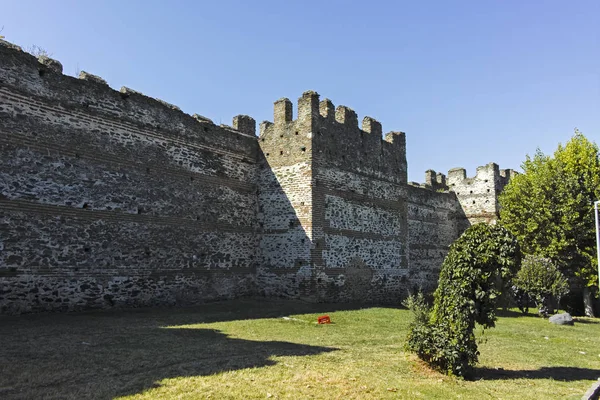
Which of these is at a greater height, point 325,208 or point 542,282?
point 325,208

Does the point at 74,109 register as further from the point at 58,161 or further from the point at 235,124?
the point at 235,124

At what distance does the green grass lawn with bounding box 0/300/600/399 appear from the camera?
629 cm

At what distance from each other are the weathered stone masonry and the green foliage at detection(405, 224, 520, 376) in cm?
955

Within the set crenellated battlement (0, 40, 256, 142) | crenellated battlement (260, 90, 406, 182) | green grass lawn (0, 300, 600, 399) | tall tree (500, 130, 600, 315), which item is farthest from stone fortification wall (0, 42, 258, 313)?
tall tree (500, 130, 600, 315)

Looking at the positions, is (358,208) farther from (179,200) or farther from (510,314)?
(510,314)

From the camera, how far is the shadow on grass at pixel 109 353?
6.11 m

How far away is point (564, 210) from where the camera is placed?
21812 mm

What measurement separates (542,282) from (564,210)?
4.61 m

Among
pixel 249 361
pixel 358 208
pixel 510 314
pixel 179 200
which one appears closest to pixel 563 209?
pixel 510 314

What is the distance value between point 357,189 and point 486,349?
10815 millimetres

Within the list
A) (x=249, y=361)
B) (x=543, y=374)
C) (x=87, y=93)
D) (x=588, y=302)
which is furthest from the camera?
(x=588, y=302)

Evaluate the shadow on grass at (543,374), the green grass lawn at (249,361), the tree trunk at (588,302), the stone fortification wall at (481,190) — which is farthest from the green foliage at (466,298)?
the stone fortification wall at (481,190)

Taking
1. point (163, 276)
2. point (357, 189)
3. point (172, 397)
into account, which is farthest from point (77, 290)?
point (357, 189)

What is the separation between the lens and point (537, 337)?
514 inches
